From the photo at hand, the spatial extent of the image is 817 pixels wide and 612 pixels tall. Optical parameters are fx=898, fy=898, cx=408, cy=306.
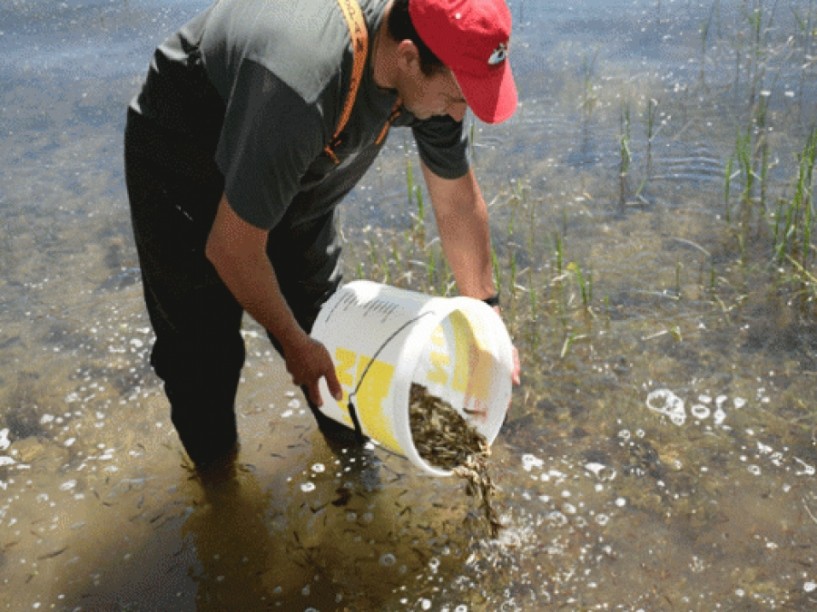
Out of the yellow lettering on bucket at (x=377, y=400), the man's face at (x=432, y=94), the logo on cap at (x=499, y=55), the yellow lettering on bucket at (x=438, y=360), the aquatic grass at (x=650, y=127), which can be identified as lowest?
the aquatic grass at (x=650, y=127)

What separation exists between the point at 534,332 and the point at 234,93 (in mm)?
2174

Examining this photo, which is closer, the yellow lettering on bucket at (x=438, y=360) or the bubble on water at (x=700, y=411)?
the yellow lettering on bucket at (x=438, y=360)

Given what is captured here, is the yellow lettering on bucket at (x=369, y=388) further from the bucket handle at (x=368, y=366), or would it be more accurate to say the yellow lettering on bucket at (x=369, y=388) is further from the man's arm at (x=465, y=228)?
the man's arm at (x=465, y=228)

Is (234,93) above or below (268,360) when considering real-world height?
above

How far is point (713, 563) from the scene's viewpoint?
2.73 metres

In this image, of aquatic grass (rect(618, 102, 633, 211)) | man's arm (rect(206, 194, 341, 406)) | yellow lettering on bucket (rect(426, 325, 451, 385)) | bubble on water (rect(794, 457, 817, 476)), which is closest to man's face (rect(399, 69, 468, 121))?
man's arm (rect(206, 194, 341, 406))

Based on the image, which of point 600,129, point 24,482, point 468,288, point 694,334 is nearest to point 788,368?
point 694,334

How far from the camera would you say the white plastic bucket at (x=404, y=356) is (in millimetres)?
2191

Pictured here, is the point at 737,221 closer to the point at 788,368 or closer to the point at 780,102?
the point at 788,368

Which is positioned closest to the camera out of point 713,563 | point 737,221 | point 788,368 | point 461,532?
point 713,563

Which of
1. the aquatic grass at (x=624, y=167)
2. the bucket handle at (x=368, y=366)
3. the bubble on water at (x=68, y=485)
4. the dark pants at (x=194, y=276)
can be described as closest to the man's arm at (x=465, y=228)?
the dark pants at (x=194, y=276)

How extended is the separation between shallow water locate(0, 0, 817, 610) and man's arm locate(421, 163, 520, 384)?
0.66 meters

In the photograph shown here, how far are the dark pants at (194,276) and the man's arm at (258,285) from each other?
38cm

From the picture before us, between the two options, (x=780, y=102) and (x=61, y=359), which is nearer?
(x=61, y=359)
